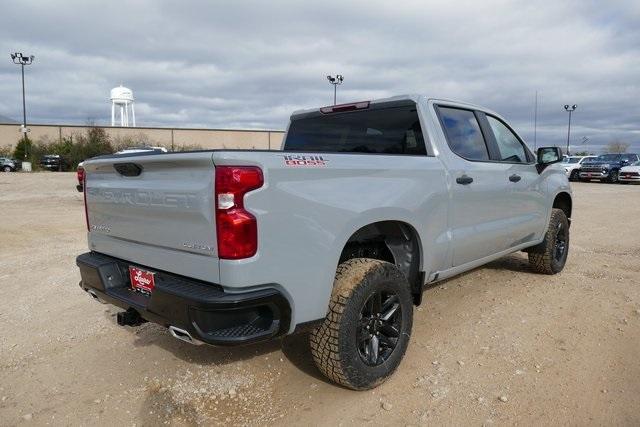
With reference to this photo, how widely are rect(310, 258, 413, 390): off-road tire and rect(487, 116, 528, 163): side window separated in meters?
2.22

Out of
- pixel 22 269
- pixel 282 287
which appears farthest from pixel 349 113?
pixel 22 269

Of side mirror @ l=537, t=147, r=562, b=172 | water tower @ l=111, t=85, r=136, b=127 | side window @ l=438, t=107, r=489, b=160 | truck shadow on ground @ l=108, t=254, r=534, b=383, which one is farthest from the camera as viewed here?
water tower @ l=111, t=85, r=136, b=127

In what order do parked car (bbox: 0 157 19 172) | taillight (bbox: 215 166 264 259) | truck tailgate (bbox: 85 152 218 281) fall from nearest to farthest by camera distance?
taillight (bbox: 215 166 264 259) → truck tailgate (bbox: 85 152 218 281) → parked car (bbox: 0 157 19 172)

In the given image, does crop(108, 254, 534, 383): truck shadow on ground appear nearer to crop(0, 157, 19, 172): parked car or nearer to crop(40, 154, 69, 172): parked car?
crop(40, 154, 69, 172): parked car

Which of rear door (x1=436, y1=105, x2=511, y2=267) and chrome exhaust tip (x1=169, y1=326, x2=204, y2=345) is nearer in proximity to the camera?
chrome exhaust tip (x1=169, y1=326, x2=204, y2=345)

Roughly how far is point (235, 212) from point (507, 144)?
3406 millimetres

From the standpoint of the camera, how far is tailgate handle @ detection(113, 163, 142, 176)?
2953 mm

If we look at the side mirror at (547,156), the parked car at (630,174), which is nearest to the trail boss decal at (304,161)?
the side mirror at (547,156)

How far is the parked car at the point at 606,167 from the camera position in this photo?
89.2ft

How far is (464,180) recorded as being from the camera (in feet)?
12.6

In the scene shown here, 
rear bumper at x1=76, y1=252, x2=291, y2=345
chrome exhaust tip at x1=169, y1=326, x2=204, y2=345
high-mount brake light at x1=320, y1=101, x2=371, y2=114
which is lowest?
chrome exhaust tip at x1=169, y1=326, x2=204, y2=345

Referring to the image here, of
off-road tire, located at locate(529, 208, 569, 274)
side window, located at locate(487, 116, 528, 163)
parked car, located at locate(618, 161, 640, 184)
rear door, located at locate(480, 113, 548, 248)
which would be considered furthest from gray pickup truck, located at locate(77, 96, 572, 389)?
parked car, located at locate(618, 161, 640, 184)

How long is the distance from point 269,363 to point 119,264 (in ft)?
4.22

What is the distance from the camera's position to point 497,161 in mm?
4465
